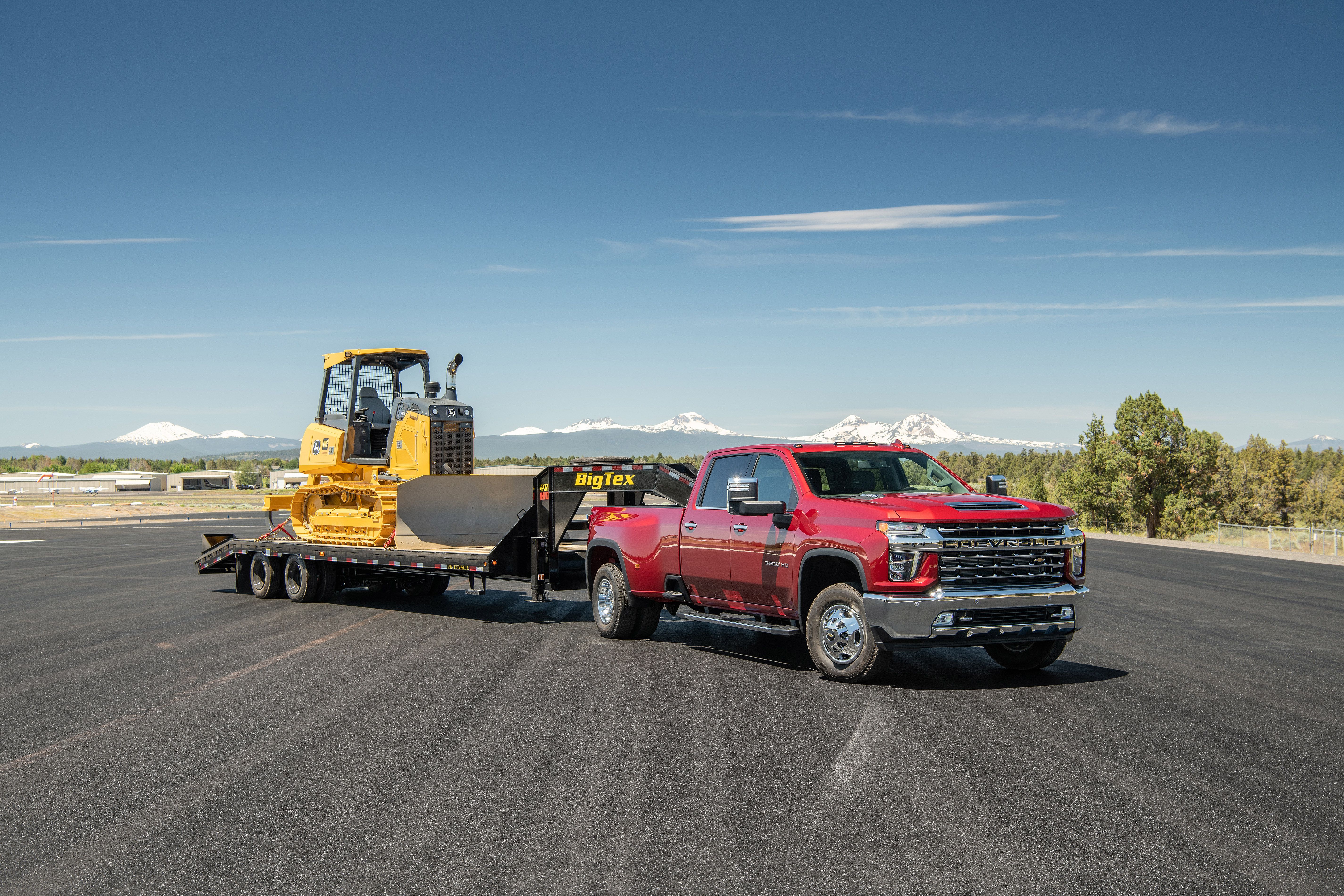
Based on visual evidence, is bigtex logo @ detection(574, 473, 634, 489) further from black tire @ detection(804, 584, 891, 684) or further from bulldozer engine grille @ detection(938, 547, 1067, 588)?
bulldozer engine grille @ detection(938, 547, 1067, 588)

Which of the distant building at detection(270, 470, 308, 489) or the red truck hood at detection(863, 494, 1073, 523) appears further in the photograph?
the distant building at detection(270, 470, 308, 489)

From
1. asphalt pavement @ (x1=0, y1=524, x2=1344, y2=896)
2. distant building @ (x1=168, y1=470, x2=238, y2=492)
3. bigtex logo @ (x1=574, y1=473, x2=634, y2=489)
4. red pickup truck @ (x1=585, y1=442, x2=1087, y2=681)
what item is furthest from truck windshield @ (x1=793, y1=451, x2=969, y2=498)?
distant building @ (x1=168, y1=470, x2=238, y2=492)

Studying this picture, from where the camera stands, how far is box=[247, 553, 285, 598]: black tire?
18.0 metres

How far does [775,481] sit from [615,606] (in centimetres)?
288

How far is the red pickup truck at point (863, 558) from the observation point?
8812mm

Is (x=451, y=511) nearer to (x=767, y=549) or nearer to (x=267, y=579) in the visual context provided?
(x=267, y=579)

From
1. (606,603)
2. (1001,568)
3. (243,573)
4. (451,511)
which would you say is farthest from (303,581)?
(1001,568)

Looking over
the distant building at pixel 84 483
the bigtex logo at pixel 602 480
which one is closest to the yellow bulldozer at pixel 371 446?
the bigtex logo at pixel 602 480

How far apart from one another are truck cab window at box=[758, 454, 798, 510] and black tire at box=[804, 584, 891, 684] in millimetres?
1087

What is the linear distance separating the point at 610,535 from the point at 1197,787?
757 centimetres

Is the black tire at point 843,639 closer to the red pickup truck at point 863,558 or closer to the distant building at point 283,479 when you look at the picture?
the red pickup truck at point 863,558

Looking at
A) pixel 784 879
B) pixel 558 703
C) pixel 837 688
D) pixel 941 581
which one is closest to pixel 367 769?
pixel 558 703

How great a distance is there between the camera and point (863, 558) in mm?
9016

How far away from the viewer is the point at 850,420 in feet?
134
